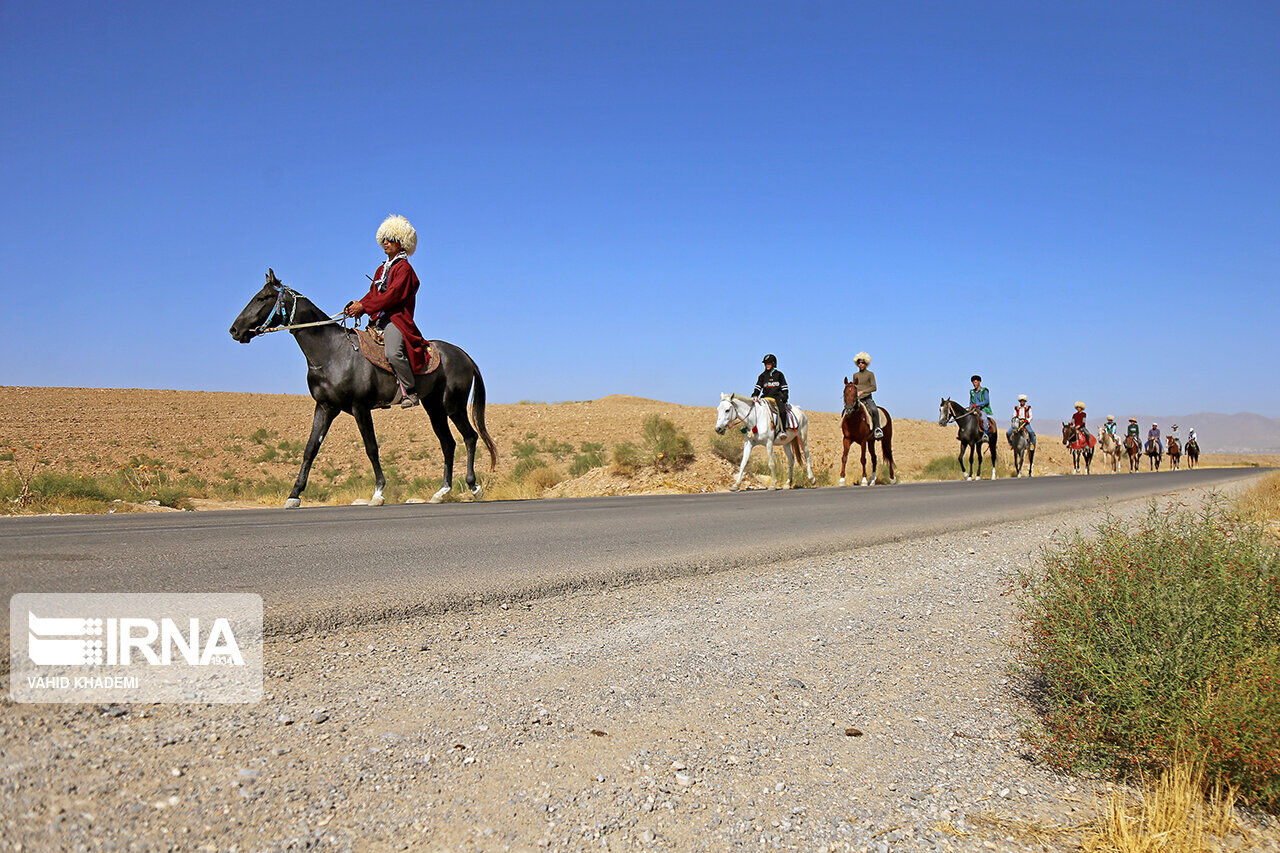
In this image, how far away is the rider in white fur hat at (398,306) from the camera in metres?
12.0

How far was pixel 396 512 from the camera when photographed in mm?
10422

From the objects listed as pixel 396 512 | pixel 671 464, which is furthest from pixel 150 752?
pixel 671 464

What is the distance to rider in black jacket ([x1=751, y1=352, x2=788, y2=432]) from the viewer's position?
2045 centimetres

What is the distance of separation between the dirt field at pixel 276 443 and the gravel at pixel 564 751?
10.4m

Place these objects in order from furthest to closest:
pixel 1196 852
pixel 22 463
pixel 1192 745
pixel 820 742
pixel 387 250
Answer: pixel 22 463, pixel 387 250, pixel 820 742, pixel 1192 745, pixel 1196 852

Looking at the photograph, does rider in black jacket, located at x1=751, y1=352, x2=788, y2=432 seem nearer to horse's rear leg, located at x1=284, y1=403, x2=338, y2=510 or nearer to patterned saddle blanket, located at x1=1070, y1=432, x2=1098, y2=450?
horse's rear leg, located at x1=284, y1=403, x2=338, y2=510

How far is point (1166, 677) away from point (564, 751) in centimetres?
248

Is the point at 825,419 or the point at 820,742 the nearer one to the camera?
the point at 820,742

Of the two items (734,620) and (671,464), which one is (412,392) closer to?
(734,620)

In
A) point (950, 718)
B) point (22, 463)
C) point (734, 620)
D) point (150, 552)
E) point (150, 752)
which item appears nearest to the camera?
point (150, 752)

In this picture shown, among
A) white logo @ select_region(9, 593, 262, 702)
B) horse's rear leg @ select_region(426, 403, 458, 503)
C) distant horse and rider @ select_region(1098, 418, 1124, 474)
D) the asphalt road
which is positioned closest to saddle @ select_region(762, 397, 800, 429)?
the asphalt road

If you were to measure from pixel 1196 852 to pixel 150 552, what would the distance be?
6309mm

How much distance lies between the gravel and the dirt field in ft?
34.2

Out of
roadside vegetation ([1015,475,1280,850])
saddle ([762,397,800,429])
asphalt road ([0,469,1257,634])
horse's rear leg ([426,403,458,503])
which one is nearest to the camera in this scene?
roadside vegetation ([1015,475,1280,850])
